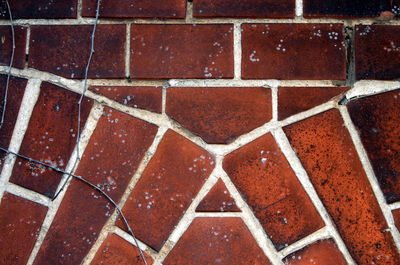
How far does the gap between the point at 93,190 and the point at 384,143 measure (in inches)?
24.3

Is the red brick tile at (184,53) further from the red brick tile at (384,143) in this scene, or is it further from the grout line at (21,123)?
the red brick tile at (384,143)

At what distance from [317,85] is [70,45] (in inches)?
21.2

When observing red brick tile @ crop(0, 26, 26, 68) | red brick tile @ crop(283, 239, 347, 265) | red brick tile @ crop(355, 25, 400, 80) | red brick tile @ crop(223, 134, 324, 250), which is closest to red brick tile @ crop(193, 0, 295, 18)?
red brick tile @ crop(355, 25, 400, 80)

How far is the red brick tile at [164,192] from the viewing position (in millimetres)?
659

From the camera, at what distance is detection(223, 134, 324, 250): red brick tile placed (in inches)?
25.8

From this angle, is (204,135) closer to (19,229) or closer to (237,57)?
(237,57)

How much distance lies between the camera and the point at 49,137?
0.67m

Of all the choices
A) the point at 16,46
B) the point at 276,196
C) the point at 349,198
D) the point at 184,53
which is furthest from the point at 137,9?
the point at 349,198

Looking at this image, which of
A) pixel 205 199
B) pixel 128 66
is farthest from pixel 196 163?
pixel 128 66

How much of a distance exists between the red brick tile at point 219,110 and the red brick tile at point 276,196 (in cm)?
6

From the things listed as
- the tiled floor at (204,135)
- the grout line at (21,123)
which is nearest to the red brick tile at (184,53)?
the tiled floor at (204,135)

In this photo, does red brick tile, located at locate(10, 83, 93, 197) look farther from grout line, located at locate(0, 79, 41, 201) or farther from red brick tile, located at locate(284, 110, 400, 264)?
red brick tile, located at locate(284, 110, 400, 264)

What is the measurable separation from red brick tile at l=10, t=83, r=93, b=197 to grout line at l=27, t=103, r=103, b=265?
0.03 feet

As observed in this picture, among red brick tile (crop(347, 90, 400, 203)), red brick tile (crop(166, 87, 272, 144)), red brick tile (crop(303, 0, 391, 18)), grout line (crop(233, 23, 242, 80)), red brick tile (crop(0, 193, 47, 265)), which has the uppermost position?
red brick tile (crop(303, 0, 391, 18))
